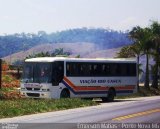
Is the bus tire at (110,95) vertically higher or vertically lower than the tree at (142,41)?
lower

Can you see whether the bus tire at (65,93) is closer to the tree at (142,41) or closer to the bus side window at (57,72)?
the bus side window at (57,72)

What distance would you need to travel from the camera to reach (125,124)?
1792 cm

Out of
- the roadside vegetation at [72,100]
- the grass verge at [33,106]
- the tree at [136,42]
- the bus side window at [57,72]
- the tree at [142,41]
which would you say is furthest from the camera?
the tree at [136,42]

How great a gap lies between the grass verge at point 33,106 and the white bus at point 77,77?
3.05 metres

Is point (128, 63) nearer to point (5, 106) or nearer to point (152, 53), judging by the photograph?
point (5, 106)

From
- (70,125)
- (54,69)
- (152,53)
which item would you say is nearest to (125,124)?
(70,125)

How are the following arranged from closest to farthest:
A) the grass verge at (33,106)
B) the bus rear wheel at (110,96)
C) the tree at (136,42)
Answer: the grass verge at (33,106), the bus rear wheel at (110,96), the tree at (136,42)

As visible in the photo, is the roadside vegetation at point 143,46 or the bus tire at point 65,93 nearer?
the bus tire at point 65,93

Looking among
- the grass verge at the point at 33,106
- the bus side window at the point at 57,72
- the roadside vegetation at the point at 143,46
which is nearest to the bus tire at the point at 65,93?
the bus side window at the point at 57,72

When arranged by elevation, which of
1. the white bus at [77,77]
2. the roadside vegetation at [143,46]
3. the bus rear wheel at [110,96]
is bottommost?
the bus rear wheel at [110,96]

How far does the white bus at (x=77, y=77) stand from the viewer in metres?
31.4

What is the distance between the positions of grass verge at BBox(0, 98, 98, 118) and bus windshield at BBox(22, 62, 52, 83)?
335 centimetres

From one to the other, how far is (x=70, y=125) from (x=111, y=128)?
69.7 inches

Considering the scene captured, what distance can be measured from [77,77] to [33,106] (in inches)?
351
